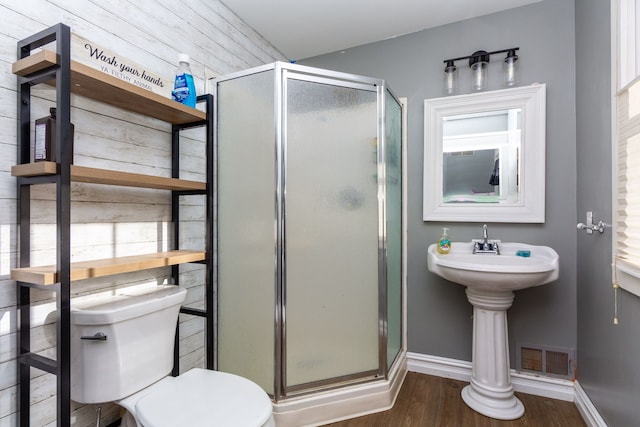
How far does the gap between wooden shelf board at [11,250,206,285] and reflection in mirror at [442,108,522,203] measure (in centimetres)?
165

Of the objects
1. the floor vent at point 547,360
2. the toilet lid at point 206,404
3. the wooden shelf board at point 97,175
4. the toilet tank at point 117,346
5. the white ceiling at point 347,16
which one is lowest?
the floor vent at point 547,360

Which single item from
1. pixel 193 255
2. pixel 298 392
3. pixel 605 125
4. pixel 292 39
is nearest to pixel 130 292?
pixel 193 255

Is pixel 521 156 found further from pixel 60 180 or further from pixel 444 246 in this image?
pixel 60 180

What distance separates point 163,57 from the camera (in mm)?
1624

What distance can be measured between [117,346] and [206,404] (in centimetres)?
40

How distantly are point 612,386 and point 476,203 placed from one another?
111 cm

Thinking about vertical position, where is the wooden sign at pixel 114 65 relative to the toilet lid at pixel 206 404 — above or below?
above

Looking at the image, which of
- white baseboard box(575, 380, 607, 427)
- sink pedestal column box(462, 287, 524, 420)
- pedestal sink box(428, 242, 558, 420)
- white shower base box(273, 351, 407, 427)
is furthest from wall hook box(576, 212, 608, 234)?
white shower base box(273, 351, 407, 427)

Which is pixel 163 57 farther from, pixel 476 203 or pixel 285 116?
pixel 476 203

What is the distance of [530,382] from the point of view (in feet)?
6.54

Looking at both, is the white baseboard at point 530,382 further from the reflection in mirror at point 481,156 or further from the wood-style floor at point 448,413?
the reflection in mirror at point 481,156

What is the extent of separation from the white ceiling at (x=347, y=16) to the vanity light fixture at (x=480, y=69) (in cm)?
27

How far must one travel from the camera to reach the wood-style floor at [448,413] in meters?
1.71

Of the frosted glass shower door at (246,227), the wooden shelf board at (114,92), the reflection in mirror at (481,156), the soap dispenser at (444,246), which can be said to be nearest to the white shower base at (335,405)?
the frosted glass shower door at (246,227)
